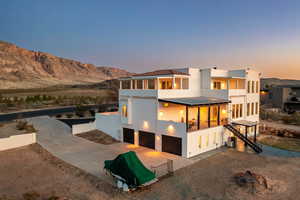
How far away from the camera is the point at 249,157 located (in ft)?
→ 51.1

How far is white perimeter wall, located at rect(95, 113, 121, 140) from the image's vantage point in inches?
830

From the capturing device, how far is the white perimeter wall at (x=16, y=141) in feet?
54.1

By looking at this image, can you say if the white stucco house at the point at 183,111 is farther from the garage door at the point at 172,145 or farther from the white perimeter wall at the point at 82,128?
the white perimeter wall at the point at 82,128

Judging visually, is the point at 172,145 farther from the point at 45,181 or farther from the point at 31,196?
the point at 31,196

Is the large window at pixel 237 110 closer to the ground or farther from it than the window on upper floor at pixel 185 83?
closer to the ground

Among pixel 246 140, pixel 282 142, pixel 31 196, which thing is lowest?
pixel 282 142

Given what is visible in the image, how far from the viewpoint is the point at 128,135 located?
20172 millimetres

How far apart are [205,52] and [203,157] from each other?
3461 centimetres

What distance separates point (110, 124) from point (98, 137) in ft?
6.69

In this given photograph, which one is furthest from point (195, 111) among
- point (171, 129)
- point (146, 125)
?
point (146, 125)

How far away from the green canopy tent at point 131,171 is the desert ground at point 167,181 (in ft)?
2.33

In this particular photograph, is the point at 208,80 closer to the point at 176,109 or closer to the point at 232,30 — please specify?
the point at 176,109

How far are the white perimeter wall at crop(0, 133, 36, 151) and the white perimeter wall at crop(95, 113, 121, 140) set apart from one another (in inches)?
287

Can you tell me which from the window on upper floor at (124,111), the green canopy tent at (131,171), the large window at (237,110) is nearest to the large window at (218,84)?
the large window at (237,110)
